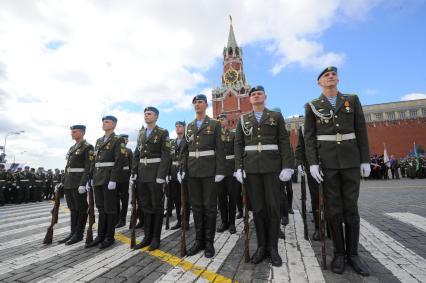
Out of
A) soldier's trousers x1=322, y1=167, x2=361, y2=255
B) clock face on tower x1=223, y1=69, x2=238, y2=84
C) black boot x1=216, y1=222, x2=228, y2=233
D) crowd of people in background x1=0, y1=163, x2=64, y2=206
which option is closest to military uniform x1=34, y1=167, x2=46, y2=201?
crowd of people in background x1=0, y1=163, x2=64, y2=206

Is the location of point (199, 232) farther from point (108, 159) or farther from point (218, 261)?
point (108, 159)

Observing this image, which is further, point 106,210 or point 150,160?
point 106,210

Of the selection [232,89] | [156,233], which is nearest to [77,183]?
[156,233]

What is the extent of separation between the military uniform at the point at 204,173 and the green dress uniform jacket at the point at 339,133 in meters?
1.49

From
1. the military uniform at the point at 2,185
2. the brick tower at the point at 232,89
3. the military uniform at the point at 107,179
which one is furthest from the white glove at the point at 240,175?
the brick tower at the point at 232,89

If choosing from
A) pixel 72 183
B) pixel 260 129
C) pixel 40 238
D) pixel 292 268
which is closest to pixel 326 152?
pixel 260 129

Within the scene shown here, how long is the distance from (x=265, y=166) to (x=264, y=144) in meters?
0.35

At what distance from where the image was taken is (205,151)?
4.76 m

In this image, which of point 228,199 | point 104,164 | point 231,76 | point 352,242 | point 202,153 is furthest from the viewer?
point 231,76

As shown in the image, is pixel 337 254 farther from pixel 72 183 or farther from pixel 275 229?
pixel 72 183

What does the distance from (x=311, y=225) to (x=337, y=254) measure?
8.59 ft

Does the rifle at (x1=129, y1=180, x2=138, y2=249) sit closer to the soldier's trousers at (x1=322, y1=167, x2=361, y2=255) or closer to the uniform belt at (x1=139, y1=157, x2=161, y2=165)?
the uniform belt at (x1=139, y1=157, x2=161, y2=165)

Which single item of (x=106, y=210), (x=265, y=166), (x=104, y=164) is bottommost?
(x=106, y=210)

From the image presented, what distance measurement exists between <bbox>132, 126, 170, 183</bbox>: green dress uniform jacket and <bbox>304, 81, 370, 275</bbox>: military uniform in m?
2.58
